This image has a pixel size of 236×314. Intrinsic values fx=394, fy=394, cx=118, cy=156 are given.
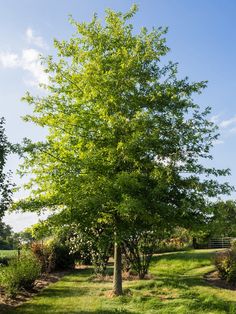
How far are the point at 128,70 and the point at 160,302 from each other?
8.48 m

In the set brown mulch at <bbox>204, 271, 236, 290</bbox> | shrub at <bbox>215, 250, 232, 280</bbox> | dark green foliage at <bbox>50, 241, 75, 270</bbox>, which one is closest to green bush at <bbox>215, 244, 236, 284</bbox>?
shrub at <bbox>215, 250, 232, 280</bbox>

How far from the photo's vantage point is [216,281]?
715 inches

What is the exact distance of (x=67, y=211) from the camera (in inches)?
548

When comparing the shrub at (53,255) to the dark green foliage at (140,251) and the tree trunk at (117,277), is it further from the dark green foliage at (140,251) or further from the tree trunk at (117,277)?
the tree trunk at (117,277)

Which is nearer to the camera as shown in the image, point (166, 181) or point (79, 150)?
point (166, 181)

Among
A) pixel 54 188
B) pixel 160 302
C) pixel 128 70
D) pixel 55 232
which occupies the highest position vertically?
pixel 128 70

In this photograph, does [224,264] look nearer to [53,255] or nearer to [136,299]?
[136,299]

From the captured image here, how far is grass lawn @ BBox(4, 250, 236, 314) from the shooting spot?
12234 mm

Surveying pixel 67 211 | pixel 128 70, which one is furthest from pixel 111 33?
pixel 67 211

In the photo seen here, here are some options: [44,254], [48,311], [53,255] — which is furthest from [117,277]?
[53,255]

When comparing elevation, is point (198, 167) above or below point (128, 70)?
below

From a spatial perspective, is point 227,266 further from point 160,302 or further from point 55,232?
point 55,232

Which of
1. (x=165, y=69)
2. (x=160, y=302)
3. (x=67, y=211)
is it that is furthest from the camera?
(x=165, y=69)

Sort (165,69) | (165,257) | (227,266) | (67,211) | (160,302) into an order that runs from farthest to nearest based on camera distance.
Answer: (165,257) < (227,266) < (165,69) < (67,211) < (160,302)
